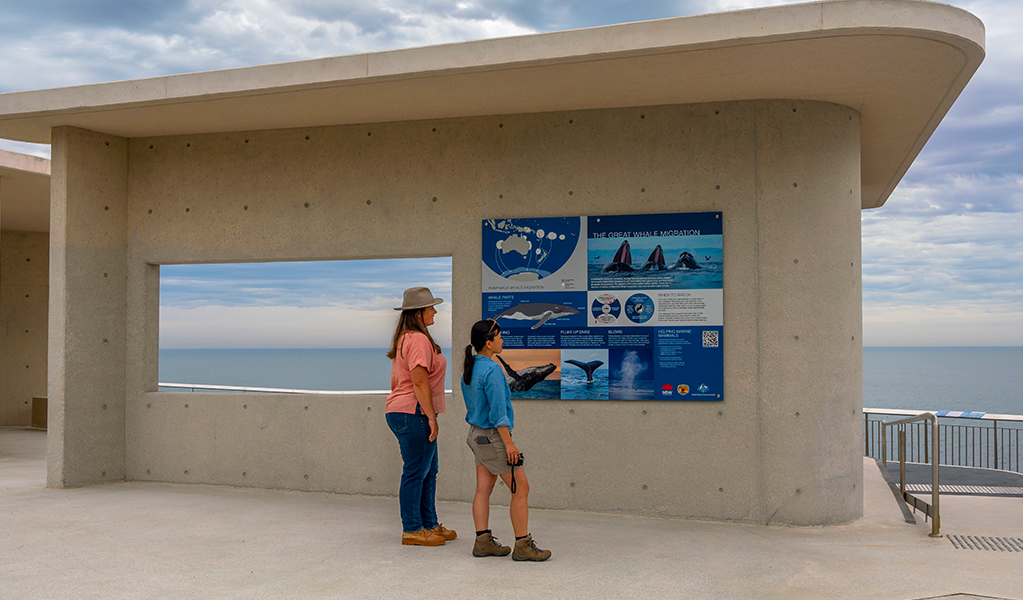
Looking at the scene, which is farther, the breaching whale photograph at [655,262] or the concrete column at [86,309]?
the concrete column at [86,309]

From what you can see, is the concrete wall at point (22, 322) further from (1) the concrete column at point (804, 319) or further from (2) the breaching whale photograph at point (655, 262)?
(1) the concrete column at point (804, 319)

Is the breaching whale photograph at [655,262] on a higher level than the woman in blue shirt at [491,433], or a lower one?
higher

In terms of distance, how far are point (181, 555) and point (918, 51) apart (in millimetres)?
5880

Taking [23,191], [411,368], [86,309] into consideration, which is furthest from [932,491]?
[23,191]

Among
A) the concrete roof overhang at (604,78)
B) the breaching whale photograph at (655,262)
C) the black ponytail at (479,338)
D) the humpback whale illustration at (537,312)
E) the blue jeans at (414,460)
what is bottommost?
the blue jeans at (414,460)

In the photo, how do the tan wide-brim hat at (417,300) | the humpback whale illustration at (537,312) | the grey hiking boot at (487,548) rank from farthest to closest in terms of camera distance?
the humpback whale illustration at (537,312), the tan wide-brim hat at (417,300), the grey hiking boot at (487,548)

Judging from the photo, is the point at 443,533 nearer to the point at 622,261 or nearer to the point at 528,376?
the point at 528,376

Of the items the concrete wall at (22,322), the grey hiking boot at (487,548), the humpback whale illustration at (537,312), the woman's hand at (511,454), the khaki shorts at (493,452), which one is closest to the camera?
the woman's hand at (511,454)

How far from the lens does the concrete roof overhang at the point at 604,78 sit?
5.08 metres

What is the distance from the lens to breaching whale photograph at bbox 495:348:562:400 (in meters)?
6.62

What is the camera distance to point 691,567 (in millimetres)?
4910

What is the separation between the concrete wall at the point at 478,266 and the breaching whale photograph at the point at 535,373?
12cm

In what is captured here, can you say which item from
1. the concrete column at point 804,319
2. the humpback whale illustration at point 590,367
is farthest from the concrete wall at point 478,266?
the humpback whale illustration at point 590,367

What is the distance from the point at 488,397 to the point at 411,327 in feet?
2.77
